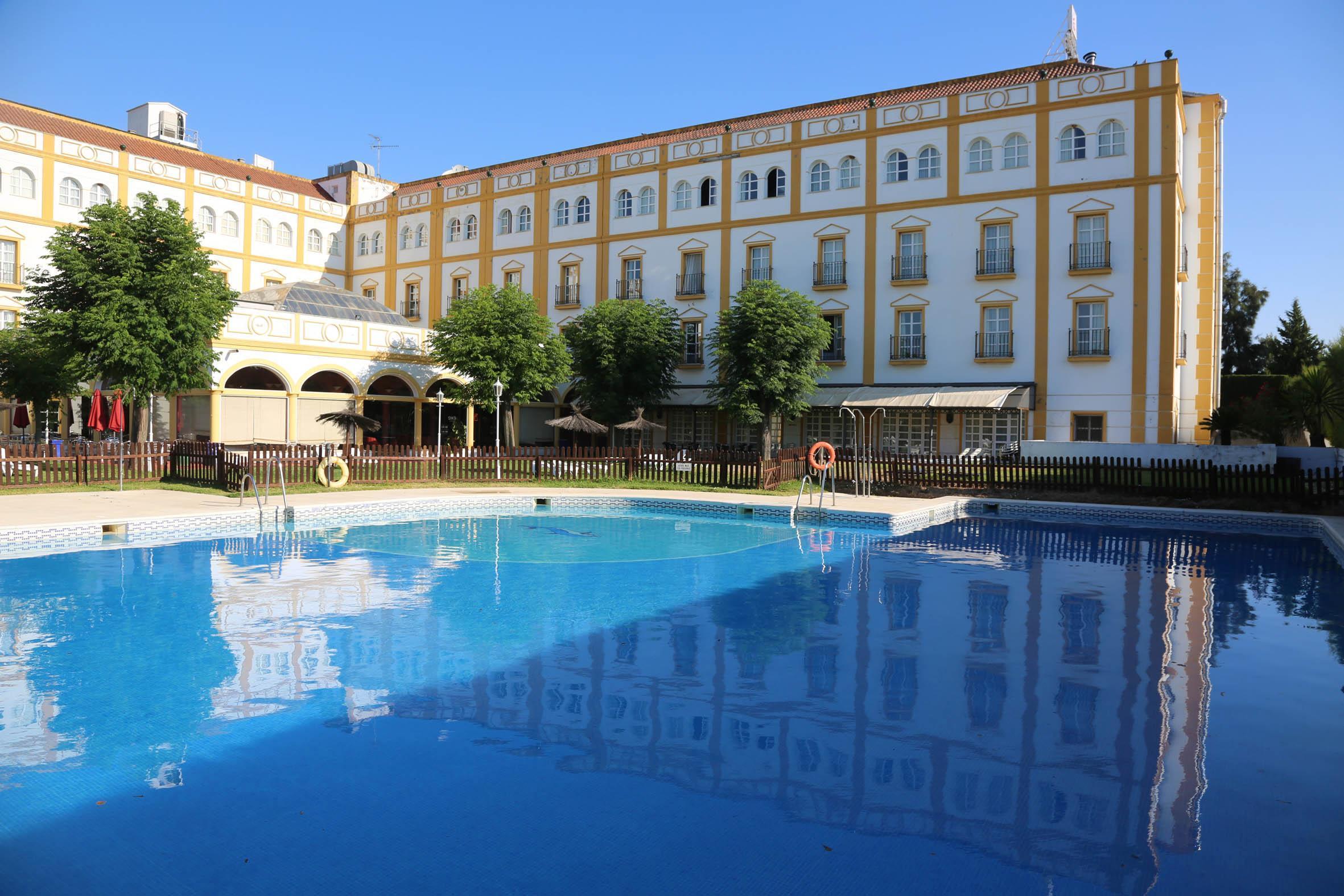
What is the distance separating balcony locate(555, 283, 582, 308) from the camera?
3603cm

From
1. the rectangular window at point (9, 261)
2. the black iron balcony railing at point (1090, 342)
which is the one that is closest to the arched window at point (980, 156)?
the black iron balcony railing at point (1090, 342)

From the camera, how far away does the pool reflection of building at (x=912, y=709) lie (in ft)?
15.1

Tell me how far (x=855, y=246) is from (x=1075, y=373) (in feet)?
27.6

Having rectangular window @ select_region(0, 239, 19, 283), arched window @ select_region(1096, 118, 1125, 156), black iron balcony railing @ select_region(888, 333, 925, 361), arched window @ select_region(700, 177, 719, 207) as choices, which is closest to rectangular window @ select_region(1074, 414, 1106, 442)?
black iron balcony railing @ select_region(888, 333, 925, 361)

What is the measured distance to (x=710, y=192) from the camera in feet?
109

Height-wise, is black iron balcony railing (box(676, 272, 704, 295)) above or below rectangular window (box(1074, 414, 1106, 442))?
above

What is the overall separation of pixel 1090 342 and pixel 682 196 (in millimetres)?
15732

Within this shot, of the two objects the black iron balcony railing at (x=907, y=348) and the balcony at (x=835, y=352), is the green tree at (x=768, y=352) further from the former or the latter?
the black iron balcony railing at (x=907, y=348)

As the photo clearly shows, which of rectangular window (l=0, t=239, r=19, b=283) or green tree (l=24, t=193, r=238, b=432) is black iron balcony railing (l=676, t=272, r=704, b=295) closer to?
green tree (l=24, t=193, r=238, b=432)

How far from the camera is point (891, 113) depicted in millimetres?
29594

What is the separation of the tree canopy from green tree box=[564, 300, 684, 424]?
11.6 m

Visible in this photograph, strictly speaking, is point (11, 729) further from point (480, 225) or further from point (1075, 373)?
point (480, 225)

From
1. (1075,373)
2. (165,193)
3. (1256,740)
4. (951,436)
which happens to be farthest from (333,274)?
(1256,740)

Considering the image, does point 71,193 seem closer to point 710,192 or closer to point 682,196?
point 682,196
